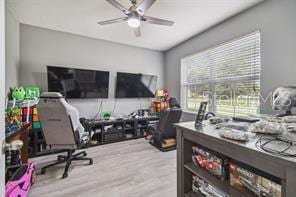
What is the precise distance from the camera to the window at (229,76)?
234 centimetres

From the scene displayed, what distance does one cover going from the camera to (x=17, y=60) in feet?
8.99

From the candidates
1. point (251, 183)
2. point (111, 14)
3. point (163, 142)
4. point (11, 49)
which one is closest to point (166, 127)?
point (163, 142)

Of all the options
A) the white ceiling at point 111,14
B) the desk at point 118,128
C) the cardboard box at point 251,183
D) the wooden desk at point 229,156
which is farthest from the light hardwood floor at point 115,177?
the white ceiling at point 111,14

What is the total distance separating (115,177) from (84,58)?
2806 millimetres

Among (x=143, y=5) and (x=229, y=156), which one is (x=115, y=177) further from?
(x=143, y=5)

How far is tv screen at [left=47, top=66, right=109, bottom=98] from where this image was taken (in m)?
2.92

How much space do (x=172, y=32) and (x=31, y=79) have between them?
3232 millimetres

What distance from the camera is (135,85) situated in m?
3.95

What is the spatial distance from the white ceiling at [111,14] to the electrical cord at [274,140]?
85.7 inches

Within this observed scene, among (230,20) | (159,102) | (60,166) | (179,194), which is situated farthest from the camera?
(159,102)

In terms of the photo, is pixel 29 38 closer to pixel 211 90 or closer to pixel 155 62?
pixel 155 62

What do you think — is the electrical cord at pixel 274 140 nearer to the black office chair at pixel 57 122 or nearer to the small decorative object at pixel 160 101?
the black office chair at pixel 57 122

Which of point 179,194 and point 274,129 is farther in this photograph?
point 179,194

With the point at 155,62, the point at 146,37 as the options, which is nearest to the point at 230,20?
the point at 146,37
